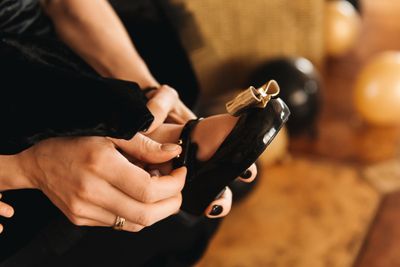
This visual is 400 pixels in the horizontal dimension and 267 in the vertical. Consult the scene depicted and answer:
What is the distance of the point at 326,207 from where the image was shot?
4.22ft

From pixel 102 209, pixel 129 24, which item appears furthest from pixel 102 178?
pixel 129 24

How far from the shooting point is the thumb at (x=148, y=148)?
620 mm

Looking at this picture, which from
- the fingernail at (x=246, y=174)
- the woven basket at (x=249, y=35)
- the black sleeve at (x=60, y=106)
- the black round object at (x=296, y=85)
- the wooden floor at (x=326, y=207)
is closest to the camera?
the black sleeve at (x=60, y=106)

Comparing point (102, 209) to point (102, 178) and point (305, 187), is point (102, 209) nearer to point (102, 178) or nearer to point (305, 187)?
point (102, 178)

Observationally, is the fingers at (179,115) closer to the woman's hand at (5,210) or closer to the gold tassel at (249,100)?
the gold tassel at (249,100)

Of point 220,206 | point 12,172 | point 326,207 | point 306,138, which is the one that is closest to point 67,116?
point 12,172

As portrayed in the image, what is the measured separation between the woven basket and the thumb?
0.87 metres

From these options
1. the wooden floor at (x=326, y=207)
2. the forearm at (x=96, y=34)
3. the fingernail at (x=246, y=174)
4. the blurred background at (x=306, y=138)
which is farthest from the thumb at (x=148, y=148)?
the wooden floor at (x=326, y=207)

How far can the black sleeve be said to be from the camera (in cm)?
57

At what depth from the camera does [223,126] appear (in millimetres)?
629

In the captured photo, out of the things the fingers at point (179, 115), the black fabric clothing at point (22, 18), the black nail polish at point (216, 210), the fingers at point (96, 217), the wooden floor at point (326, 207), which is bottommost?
the wooden floor at point (326, 207)

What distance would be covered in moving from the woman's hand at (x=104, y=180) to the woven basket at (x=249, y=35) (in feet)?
2.93

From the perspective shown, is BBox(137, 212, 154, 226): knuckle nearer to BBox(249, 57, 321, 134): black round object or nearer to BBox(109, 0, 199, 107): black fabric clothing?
BBox(109, 0, 199, 107): black fabric clothing

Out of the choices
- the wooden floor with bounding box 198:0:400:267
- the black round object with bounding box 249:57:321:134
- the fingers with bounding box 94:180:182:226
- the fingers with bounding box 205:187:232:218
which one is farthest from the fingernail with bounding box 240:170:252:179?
the black round object with bounding box 249:57:321:134
